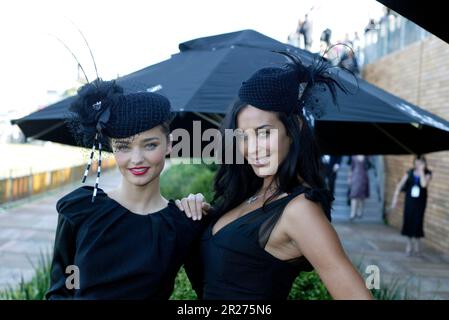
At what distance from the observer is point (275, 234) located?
1.64m

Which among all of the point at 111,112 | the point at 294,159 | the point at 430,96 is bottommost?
the point at 294,159

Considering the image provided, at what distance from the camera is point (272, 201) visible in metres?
1.75

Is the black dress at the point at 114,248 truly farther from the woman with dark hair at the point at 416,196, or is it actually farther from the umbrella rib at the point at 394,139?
the woman with dark hair at the point at 416,196

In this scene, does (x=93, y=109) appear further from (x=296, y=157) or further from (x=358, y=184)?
(x=358, y=184)

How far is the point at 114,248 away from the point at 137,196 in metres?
0.22

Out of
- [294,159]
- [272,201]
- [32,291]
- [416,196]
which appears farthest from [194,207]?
[416,196]

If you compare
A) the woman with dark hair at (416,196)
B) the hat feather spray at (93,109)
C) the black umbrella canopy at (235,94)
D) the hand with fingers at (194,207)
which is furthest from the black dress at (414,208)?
the hat feather spray at (93,109)

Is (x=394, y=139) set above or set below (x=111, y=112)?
below

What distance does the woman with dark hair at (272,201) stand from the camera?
1621 millimetres

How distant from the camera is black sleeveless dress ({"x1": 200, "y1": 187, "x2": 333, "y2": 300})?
1.68 m

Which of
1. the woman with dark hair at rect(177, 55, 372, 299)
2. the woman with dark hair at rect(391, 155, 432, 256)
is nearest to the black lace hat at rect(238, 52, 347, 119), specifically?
the woman with dark hair at rect(177, 55, 372, 299)

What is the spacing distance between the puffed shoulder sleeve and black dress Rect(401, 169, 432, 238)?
630cm

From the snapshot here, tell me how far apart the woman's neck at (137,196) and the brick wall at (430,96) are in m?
6.67
